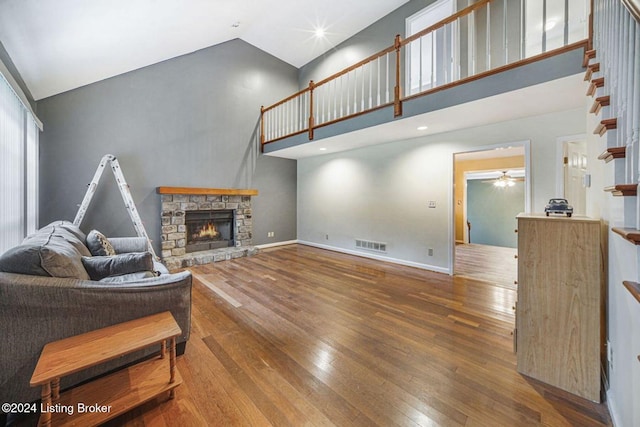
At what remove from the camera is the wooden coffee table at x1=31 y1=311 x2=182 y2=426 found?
1.21m

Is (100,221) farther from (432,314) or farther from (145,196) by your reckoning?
(432,314)

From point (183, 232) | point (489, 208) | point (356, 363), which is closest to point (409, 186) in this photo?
point (356, 363)

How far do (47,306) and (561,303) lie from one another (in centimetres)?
318

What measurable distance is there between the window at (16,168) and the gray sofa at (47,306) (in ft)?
4.95

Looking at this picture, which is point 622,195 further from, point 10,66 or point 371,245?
point 10,66

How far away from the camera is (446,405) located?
151 cm

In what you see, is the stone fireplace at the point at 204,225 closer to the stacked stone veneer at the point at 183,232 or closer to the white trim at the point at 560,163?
the stacked stone veneer at the point at 183,232

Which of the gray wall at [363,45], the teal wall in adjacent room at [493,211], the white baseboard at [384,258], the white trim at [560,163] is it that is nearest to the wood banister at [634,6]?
the white trim at [560,163]

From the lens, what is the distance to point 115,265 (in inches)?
89.0

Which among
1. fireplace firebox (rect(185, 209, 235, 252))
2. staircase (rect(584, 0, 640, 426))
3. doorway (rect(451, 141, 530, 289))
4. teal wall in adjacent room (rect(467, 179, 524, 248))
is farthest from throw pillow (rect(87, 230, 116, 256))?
teal wall in adjacent room (rect(467, 179, 524, 248))

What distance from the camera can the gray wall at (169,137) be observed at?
388cm

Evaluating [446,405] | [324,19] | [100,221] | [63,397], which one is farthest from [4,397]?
[324,19]

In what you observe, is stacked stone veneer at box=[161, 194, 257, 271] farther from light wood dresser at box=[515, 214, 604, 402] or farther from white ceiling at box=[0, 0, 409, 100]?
light wood dresser at box=[515, 214, 604, 402]

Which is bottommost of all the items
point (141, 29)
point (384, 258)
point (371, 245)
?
point (384, 258)
